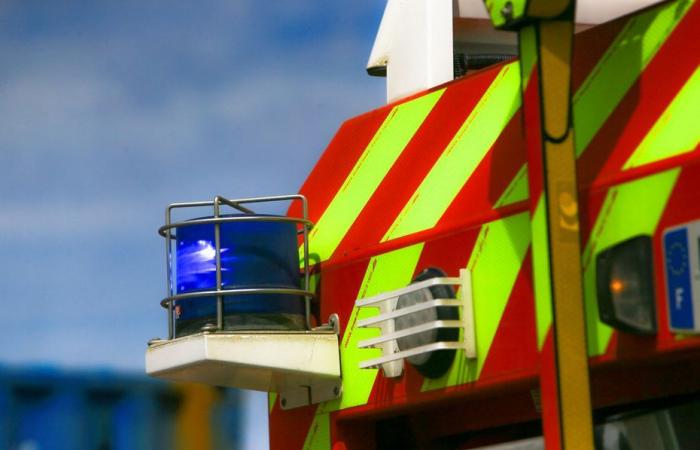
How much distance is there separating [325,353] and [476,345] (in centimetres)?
80

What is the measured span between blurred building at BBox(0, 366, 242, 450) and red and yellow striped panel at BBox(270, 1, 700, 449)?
8677 mm

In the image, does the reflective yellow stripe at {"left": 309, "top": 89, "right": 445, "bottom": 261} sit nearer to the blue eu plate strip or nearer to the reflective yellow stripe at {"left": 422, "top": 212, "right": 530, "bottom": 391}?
the reflective yellow stripe at {"left": 422, "top": 212, "right": 530, "bottom": 391}

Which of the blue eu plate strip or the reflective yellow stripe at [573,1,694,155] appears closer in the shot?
the blue eu plate strip

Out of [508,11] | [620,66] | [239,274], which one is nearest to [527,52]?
[508,11]

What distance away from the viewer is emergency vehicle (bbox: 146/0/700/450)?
4.74m

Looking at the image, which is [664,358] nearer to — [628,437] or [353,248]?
[628,437]

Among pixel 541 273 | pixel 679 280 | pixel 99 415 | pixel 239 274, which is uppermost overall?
pixel 99 415

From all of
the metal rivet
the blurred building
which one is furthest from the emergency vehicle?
the blurred building

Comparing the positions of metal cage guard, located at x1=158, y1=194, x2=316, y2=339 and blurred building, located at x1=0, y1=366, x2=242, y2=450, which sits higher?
blurred building, located at x1=0, y1=366, x2=242, y2=450

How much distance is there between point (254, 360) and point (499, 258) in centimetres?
95

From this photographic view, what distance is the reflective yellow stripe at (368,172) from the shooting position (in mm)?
6230

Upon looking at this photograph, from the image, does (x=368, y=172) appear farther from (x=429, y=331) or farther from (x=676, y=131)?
(x=676, y=131)

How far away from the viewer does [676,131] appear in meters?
4.75

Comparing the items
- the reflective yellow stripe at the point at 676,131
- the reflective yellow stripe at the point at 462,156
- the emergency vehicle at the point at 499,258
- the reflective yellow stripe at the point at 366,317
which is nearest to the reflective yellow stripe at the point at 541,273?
the emergency vehicle at the point at 499,258
